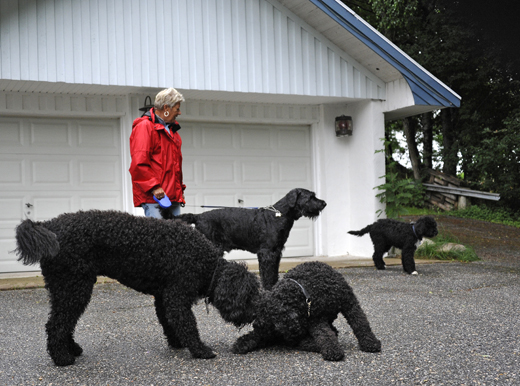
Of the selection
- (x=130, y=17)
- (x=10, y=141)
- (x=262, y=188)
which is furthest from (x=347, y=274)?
(x=10, y=141)

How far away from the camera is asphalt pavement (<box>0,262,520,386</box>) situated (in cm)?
336

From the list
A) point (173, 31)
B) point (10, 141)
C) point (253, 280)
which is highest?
point (173, 31)

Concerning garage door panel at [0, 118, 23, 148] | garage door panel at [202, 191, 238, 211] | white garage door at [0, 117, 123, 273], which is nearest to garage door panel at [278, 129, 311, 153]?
garage door panel at [202, 191, 238, 211]

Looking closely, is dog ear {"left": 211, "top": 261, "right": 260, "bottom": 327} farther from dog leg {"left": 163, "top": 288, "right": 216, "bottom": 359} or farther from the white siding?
the white siding

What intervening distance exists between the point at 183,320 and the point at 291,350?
0.88m

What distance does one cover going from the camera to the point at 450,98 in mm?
9078

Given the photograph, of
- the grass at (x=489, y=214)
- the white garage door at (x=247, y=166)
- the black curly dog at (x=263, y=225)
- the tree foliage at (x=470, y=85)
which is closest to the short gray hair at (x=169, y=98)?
the black curly dog at (x=263, y=225)

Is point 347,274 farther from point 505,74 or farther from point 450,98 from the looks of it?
point 505,74

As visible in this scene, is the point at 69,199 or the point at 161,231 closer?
the point at 161,231

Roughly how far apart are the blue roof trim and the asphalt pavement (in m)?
3.79

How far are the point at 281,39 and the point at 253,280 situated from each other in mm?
6126

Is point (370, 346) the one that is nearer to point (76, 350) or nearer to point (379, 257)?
point (76, 350)

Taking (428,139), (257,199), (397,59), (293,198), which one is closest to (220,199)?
(257,199)

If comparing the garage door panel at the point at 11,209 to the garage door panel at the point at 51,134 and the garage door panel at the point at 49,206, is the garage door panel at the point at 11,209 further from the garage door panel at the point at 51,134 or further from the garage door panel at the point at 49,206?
the garage door panel at the point at 51,134
